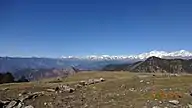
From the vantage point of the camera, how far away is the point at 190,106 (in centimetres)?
2777

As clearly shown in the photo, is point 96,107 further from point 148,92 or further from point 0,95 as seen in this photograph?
point 0,95

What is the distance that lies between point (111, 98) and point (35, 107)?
766 cm

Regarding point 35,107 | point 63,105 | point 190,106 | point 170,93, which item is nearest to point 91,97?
point 63,105

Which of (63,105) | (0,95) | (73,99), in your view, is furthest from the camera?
(0,95)

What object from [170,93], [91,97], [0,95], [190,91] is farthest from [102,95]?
[0,95]

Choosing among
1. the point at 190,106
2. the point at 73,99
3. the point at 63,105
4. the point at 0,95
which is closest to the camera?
the point at 190,106

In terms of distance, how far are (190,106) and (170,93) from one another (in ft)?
14.6

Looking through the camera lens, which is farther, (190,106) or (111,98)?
(111,98)

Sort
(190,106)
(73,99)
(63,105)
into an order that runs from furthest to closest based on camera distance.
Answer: (73,99) < (63,105) < (190,106)

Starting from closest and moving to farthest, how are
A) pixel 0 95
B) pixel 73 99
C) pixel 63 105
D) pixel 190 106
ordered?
pixel 190 106 < pixel 63 105 < pixel 73 99 < pixel 0 95

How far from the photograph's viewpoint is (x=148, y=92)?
110 feet

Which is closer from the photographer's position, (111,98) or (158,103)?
(158,103)

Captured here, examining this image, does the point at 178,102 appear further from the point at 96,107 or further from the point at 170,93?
the point at 96,107

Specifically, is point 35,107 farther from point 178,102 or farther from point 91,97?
point 178,102
